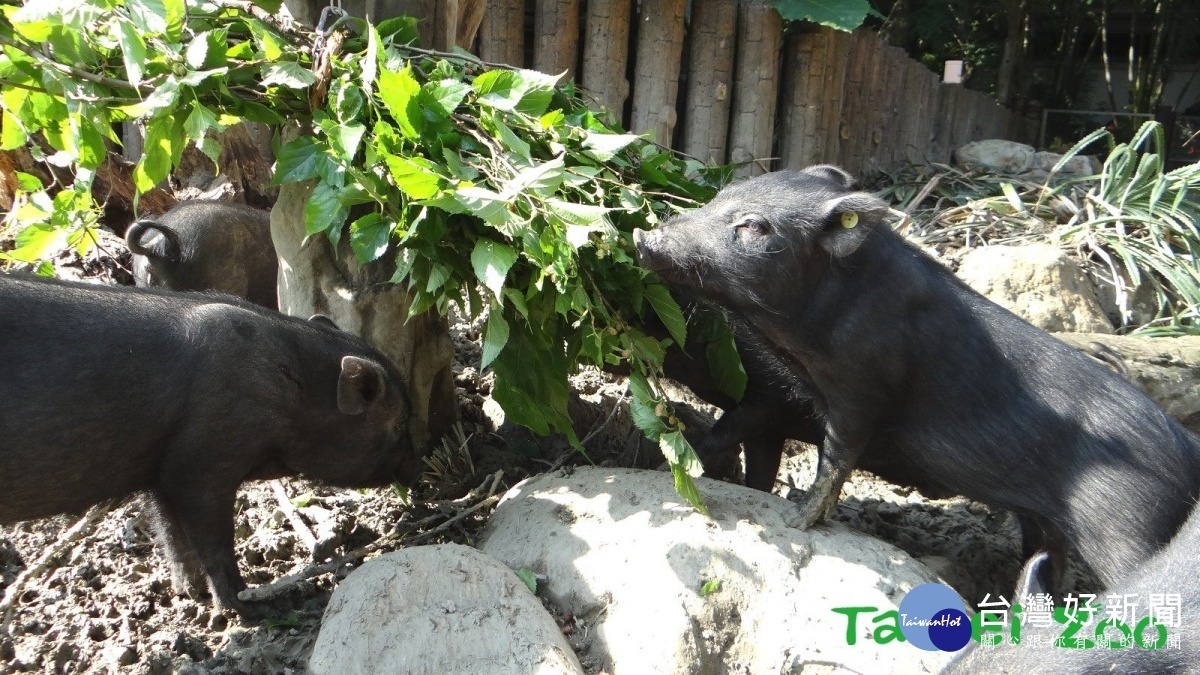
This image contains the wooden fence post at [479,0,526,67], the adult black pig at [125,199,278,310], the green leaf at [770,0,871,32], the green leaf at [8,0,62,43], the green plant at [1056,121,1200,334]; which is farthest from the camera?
the green leaf at [770,0,871,32]

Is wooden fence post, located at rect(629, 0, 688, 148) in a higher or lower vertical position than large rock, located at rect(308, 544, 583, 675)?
Result: higher

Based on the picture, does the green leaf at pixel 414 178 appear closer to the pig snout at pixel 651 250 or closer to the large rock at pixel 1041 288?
the pig snout at pixel 651 250

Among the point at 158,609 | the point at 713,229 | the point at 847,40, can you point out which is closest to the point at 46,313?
the point at 158,609

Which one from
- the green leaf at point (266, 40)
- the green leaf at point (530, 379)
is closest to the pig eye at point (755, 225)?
the green leaf at point (530, 379)

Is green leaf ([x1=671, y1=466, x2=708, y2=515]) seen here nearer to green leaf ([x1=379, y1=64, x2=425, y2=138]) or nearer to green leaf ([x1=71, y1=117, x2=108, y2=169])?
green leaf ([x1=379, y1=64, x2=425, y2=138])

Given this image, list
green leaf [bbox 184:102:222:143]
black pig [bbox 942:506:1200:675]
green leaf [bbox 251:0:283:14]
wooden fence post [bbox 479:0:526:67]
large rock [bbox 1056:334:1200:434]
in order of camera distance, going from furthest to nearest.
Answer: wooden fence post [bbox 479:0:526:67] → large rock [bbox 1056:334:1200:434] → green leaf [bbox 251:0:283:14] → green leaf [bbox 184:102:222:143] → black pig [bbox 942:506:1200:675]

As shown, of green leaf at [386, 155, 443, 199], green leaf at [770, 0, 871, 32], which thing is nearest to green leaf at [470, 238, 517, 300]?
green leaf at [386, 155, 443, 199]

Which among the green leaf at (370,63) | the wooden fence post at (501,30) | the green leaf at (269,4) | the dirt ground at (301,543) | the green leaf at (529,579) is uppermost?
the wooden fence post at (501,30)

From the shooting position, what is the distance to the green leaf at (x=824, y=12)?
7.95 meters

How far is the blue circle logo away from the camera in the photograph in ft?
13.1

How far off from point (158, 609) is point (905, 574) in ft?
10.4

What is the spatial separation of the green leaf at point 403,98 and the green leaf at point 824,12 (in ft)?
14.7

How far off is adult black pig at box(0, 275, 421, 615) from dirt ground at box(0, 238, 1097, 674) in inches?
10.8

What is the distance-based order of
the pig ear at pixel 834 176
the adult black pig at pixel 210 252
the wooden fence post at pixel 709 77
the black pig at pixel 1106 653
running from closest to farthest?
the black pig at pixel 1106 653
the pig ear at pixel 834 176
the adult black pig at pixel 210 252
the wooden fence post at pixel 709 77
